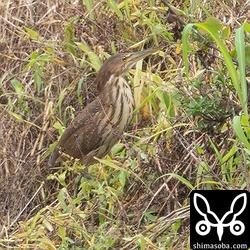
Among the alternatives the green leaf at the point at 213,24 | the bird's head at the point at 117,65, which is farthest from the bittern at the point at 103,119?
the green leaf at the point at 213,24

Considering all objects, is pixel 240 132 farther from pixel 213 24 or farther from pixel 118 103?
pixel 118 103

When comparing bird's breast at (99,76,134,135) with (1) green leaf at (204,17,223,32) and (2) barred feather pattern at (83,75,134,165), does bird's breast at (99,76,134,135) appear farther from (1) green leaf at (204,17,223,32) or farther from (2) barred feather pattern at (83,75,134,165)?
(1) green leaf at (204,17,223,32)

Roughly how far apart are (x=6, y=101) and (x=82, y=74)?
0.58 metres

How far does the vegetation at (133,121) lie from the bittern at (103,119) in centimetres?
7

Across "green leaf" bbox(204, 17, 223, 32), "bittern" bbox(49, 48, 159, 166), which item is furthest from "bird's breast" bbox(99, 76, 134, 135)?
"green leaf" bbox(204, 17, 223, 32)

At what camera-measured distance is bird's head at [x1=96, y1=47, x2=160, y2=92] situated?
618 centimetres

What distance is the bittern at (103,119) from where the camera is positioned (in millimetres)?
6117

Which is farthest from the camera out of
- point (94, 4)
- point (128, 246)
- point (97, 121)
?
point (94, 4)

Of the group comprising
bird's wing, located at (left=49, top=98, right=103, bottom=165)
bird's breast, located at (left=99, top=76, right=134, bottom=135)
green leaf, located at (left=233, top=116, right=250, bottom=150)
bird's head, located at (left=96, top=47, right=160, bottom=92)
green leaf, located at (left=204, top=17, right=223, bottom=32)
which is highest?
green leaf, located at (left=204, top=17, right=223, bottom=32)

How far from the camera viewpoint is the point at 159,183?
215 inches

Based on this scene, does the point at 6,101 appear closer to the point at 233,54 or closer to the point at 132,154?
the point at 132,154

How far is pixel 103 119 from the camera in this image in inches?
243

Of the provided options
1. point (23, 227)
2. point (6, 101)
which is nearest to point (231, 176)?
point (23, 227)

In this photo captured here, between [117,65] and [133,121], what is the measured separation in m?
0.32
